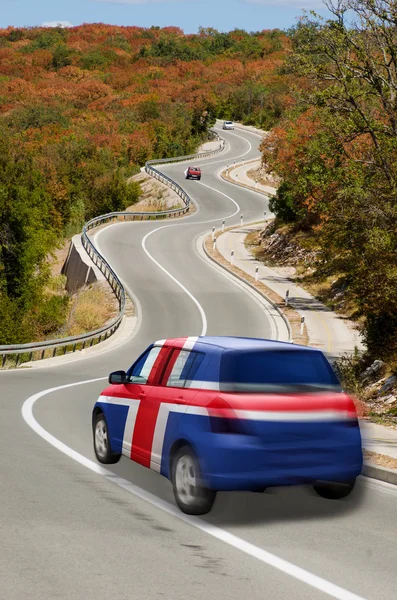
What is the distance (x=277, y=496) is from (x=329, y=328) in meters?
28.4

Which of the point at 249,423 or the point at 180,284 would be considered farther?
the point at 180,284

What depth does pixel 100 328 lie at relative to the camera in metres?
33.9

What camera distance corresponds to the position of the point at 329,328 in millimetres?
36312

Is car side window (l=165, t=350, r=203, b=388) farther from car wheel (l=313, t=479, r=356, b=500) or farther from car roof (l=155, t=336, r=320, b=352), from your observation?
car wheel (l=313, t=479, r=356, b=500)

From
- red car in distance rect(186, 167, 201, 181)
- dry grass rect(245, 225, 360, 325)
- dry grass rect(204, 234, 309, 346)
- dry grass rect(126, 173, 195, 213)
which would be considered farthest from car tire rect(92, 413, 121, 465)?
red car in distance rect(186, 167, 201, 181)

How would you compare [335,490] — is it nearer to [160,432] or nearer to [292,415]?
[292,415]

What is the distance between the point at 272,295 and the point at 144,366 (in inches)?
1350

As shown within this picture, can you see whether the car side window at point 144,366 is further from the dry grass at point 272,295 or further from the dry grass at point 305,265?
the dry grass at point 305,265

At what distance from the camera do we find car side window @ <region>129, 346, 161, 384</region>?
30.5 feet

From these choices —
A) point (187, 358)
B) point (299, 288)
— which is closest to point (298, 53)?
point (187, 358)

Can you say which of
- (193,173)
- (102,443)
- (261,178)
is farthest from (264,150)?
(102,443)

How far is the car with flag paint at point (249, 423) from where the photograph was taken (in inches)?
292

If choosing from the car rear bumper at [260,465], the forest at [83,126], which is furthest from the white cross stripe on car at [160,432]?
the forest at [83,126]

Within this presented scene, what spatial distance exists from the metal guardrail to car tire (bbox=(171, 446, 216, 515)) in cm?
1828
